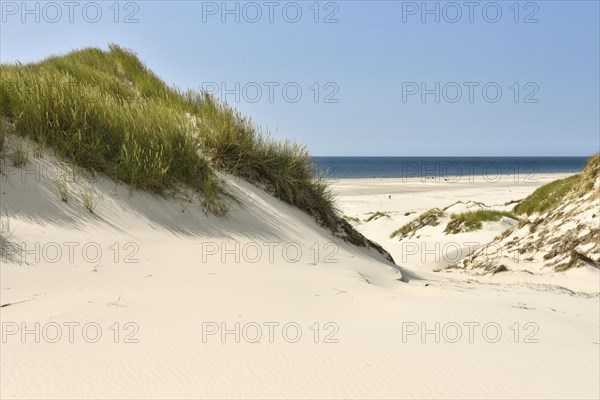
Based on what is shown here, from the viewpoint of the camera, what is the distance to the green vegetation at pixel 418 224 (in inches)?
520

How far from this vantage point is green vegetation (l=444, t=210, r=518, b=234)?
38.5ft

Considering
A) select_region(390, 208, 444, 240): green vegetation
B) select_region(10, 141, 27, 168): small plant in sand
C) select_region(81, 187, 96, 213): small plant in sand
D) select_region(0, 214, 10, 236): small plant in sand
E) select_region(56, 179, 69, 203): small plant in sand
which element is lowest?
select_region(390, 208, 444, 240): green vegetation

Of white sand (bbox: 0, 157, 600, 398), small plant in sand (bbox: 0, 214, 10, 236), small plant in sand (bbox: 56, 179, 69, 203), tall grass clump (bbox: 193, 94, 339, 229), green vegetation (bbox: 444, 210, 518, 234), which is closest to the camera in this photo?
white sand (bbox: 0, 157, 600, 398)

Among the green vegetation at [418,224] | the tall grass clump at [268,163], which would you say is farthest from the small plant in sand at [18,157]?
the green vegetation at [418,224]

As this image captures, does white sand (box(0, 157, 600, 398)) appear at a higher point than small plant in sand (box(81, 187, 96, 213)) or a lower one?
lower

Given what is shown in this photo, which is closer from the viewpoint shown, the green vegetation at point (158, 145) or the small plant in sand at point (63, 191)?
the small plant in sand at point (63, 191)

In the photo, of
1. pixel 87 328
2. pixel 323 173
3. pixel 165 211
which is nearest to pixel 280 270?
pixel 165 211

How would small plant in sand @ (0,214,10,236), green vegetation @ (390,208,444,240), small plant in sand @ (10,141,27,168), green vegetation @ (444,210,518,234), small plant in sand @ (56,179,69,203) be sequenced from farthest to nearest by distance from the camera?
green vegetation @ (390,208,444,240) → green vegetation @ (444,210,518,234) → small plant in sand @ (10,141,27,168) → small plant in sand @ (56,179,69,203) → small plant in sand @ (0,214,10,236)

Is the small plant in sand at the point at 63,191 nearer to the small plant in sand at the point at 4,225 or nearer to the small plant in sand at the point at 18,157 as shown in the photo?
the small plant in sand at the point at 18,157

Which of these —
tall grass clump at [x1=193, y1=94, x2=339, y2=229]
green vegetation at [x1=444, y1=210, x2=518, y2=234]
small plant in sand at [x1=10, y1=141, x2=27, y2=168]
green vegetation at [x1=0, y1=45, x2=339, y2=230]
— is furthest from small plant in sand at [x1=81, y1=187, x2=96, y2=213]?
green vegetation at [x1=444, y1=210, x2=518, y2=234]

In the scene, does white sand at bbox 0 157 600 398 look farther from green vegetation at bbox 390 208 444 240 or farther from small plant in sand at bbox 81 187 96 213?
green vegetation at bbox 390 208 444 240

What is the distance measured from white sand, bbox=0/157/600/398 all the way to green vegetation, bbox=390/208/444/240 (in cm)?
809

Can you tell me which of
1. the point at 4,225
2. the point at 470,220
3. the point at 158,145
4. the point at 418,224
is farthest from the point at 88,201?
the point at 418,224

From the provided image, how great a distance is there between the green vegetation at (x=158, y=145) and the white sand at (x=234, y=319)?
1.34 feet
